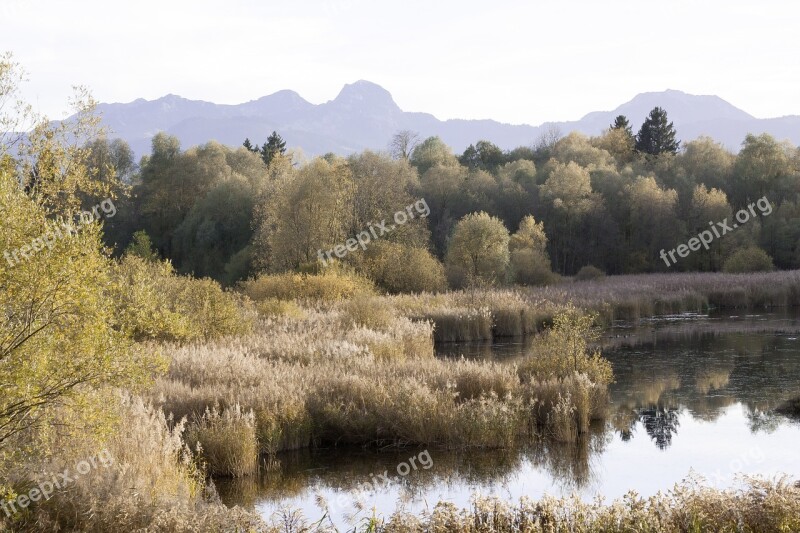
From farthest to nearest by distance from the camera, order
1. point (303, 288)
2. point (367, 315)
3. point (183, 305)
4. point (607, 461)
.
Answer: point (303, 288), point (367, 315), point (183, 305), point (607, 461)

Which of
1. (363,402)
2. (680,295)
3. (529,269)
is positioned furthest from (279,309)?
(529,269)

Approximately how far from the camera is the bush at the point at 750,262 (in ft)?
146

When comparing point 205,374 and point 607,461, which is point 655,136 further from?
point 205,374

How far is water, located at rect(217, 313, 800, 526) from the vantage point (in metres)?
10.5

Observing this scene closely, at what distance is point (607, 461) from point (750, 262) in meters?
37.1

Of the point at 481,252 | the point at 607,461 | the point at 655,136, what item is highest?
the point at 655,136

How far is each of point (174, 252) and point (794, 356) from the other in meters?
48.6

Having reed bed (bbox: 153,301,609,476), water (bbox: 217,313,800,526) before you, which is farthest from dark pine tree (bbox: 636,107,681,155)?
reed bed (bbox: 153,301,609,476)

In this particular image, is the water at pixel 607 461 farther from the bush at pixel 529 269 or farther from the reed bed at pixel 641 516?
the bush at pixel 529 269

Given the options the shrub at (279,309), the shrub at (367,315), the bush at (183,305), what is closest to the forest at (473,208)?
the shrub at (279,309)

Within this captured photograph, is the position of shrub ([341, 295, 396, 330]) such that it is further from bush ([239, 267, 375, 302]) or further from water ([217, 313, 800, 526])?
water ([217, 313, 800, 526])

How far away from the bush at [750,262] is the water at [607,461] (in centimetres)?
2778

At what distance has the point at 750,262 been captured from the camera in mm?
44875

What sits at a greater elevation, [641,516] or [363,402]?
[641,516]
